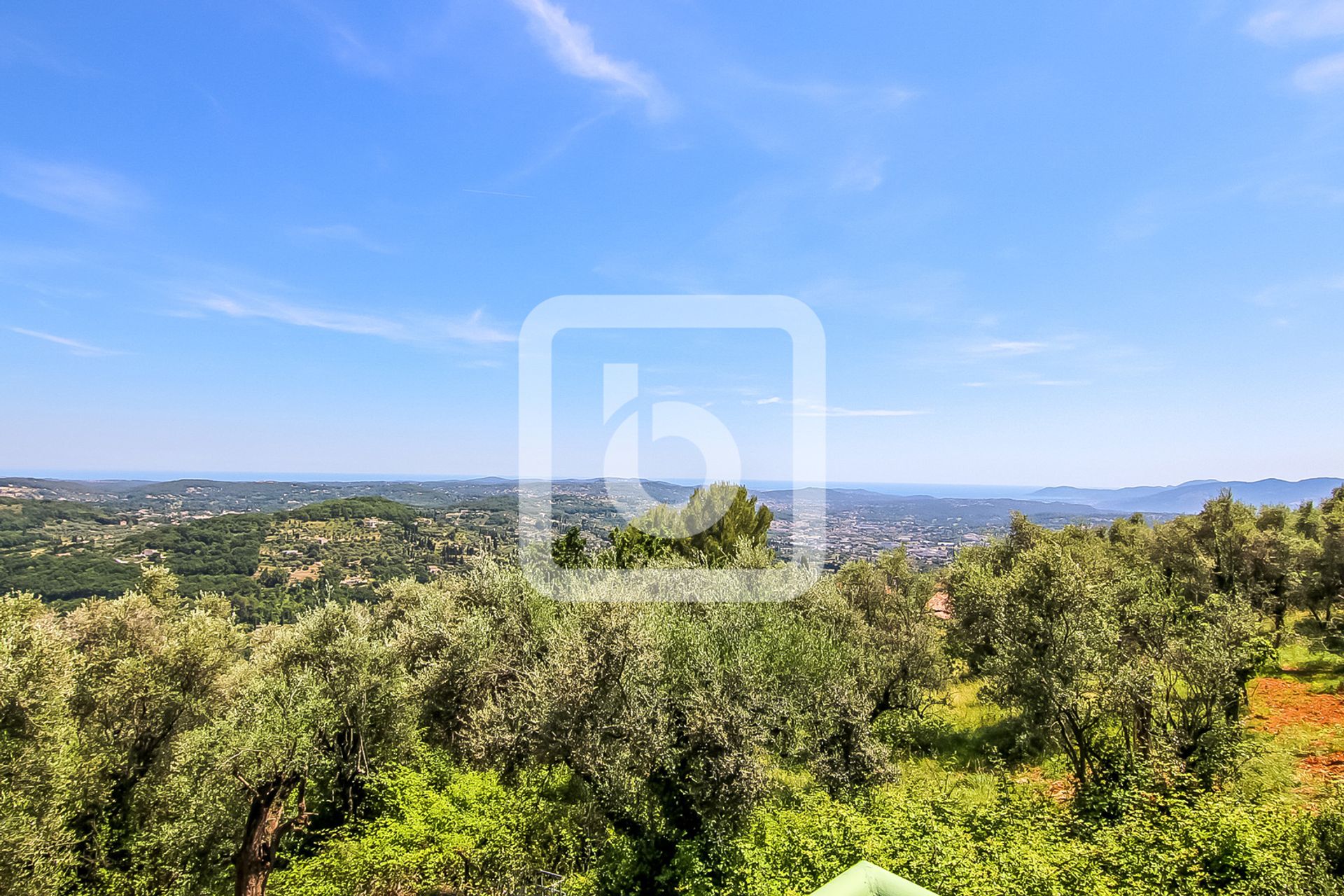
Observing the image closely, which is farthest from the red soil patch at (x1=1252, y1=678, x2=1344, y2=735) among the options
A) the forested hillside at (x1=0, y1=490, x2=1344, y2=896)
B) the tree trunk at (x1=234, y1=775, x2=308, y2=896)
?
the tree trunk at (x1=234, y1=775, x2=308, y2=896)

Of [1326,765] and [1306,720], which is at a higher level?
[1326,765]

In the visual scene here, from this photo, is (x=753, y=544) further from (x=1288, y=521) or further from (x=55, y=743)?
(x=1288, y=521)

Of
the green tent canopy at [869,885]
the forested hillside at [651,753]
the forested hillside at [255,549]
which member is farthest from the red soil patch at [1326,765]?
the forested hillside at [255,549]

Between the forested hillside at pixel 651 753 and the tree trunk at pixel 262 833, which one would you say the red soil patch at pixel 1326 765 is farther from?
the tree trunk at pixel 262 833

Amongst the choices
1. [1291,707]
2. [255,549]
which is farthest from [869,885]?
[255,549]

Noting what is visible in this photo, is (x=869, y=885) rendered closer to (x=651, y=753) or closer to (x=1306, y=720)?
(x=651, y=753)

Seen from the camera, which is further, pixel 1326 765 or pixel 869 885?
pixel 1326 765

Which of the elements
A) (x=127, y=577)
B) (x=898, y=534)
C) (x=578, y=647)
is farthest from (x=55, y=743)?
(x=898, y=534)
